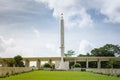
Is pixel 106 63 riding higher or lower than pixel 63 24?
lower

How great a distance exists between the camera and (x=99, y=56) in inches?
3501

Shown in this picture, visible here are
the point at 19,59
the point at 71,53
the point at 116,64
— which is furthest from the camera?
the point at 71,53

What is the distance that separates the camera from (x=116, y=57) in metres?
81.7

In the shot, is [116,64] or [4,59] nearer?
[116,64]

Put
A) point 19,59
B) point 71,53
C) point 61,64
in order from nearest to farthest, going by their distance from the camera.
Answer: point 19,59, point 61,64, point 71,53

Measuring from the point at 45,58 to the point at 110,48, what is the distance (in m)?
19.5

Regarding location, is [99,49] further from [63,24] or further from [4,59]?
[4,59]

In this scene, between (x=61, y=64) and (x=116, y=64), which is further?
(x=116, y=64)

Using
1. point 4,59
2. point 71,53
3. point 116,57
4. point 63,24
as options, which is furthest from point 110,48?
point 4,59

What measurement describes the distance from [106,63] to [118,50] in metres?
5.31

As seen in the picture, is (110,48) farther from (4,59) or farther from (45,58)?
(4,59)

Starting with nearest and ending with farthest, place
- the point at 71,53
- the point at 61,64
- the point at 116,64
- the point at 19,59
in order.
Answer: the point at 19,59 < the point at 61,64 < the point at 116,64 < the point at 71,53

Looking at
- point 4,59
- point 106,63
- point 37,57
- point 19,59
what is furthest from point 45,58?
point 19,59

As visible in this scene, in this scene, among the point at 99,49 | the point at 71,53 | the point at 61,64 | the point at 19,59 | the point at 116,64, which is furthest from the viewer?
the point at 71,53
